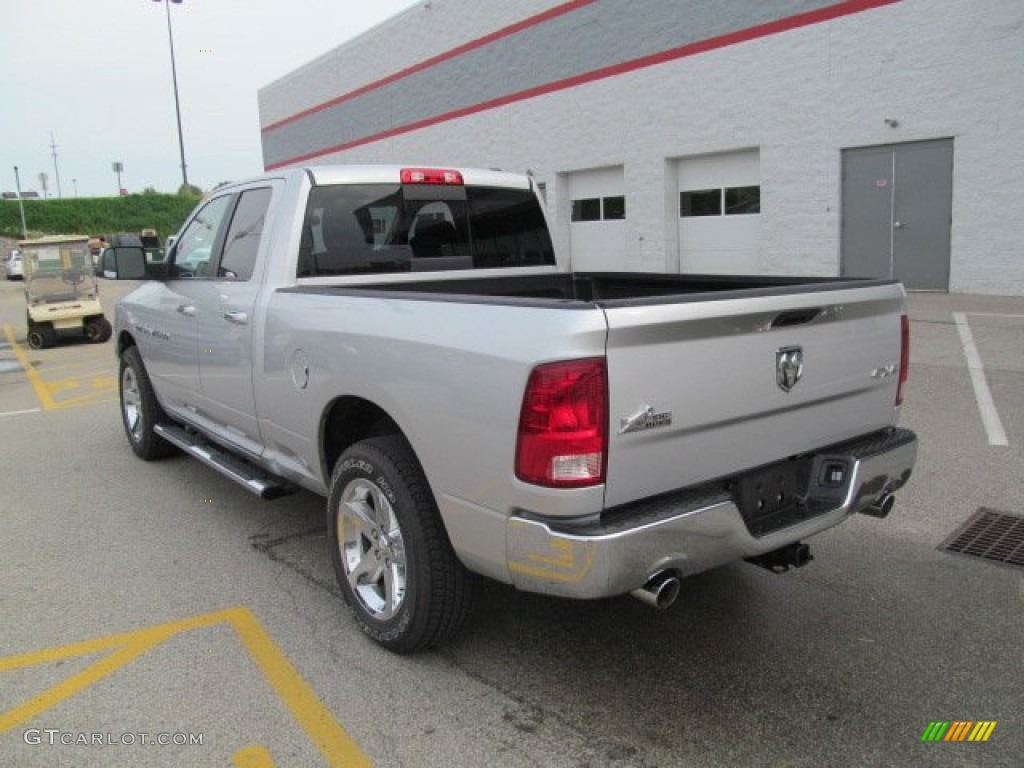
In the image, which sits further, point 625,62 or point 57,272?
point 625,62

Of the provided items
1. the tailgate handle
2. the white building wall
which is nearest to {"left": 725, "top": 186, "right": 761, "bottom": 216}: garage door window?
the white building wall

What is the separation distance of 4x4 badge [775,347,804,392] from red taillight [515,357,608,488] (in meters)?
0.82

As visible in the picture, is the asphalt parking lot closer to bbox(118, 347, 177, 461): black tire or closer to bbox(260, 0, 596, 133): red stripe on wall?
bbox(118, 347, 177, 461): black tire

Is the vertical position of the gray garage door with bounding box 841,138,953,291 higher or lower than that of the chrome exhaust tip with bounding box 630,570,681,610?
higher

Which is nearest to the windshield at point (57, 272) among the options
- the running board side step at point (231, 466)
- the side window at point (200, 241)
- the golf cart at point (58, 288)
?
the golf cart at point (58, 288)

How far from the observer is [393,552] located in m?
3.42

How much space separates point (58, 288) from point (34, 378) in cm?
382

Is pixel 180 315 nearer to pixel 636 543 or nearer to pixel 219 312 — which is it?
pixel 219 312

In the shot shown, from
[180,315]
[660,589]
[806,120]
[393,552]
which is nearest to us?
[660,589]

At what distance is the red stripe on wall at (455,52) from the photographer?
20.6m

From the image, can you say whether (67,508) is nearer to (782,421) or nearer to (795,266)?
(782,421)

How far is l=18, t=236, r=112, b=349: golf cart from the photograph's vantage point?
47.3 ft

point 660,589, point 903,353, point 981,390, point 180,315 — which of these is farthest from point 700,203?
point 660,589

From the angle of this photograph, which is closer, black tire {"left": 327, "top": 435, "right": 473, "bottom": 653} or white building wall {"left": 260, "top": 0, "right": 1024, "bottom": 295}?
black tire {"left": 327, "top": 435, "right": 473, "bottom": 653}
